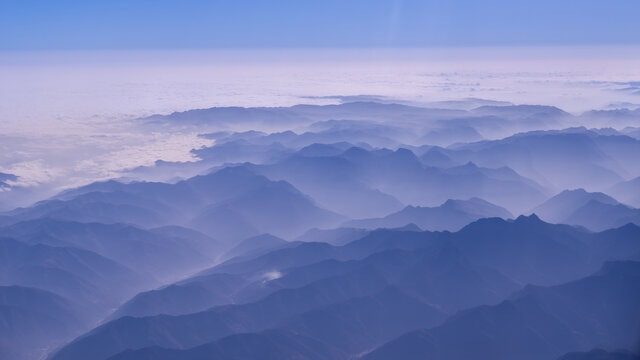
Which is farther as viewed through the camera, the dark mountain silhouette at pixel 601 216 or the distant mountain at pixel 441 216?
the distant mountain at pixel 441 216

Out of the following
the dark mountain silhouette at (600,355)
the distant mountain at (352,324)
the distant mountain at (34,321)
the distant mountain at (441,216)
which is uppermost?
the dark mountain silhouette at (600,355)

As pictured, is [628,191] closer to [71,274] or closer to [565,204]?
[565,204]

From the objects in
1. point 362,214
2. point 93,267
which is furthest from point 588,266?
point 93,267

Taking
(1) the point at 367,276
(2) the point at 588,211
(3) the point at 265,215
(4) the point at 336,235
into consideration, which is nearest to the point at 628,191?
(2) the point at 588,211

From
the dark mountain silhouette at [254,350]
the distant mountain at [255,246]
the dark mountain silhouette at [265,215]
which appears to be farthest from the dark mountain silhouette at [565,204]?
the dark mountain silhouette at [254,350]

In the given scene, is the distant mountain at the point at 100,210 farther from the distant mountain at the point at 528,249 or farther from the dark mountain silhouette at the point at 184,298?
the distant mountain at the point at 528,249

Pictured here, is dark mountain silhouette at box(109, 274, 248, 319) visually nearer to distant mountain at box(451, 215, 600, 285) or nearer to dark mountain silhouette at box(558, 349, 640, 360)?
distant mountain at box(451, 215, 600, 285)
